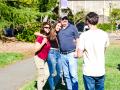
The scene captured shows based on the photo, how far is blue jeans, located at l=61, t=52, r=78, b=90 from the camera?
10430 millimetres

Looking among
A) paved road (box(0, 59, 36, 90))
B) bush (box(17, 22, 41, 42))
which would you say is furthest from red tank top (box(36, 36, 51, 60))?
bush (box(17, 22, 41, 42))

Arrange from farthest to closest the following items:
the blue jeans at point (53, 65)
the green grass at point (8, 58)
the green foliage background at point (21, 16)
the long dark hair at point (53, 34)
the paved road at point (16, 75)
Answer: the green foliage background at point (21, 16) → the green grass at point (8, 58) → the paved road at point (16, 75) → the blue jeans at point (53, 65) → the long dark hair at point (53, 34)

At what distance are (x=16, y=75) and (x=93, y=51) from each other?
6738mm

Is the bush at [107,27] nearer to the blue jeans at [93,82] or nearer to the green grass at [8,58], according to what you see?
the green grass at [8,58]

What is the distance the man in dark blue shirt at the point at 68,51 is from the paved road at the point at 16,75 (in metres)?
2.04

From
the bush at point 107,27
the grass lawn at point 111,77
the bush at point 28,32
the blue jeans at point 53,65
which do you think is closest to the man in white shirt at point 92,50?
the blue jeans at point 53,65

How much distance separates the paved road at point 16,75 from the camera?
492 inches

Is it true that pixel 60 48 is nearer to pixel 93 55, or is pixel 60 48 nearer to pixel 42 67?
pixel 42 67

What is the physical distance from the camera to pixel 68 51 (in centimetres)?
1050

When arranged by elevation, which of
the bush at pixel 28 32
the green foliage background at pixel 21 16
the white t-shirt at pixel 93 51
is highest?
the white t-shirt at pixel 93 51

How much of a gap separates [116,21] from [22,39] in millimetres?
30624

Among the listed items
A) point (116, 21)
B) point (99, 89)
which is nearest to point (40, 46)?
point (99, 89)

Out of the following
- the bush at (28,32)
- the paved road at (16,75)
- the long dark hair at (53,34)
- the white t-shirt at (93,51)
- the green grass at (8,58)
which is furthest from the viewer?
the bush at (28,32)

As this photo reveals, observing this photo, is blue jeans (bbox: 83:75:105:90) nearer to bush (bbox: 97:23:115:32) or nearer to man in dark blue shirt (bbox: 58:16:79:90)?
man in dark blue shirt (bbox: 58:16:79:90)
